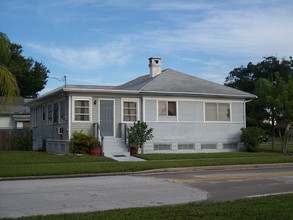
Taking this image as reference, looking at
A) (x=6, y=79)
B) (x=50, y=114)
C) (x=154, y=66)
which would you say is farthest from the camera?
(x=154, y=66)

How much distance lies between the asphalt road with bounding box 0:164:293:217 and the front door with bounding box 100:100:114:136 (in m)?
8.64

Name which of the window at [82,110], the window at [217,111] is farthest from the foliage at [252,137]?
the window at [82,110]

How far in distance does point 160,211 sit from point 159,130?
1737 cm

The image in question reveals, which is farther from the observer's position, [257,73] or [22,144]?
[257,73]

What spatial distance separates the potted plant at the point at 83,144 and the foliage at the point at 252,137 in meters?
9.44

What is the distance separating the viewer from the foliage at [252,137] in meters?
26.8

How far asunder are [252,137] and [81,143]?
1067cm

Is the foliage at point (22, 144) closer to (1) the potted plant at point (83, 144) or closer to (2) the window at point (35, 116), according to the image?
(2) the window at point (35, 116)

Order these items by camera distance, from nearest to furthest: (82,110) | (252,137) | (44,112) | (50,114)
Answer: (82,110) < (252,137) < (50,114) < (44,112)

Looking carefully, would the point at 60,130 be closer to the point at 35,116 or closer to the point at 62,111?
the point at 62,111

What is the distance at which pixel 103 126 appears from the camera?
24.6 meters

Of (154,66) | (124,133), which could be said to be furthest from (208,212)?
(154,66)

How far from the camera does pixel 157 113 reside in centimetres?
2559

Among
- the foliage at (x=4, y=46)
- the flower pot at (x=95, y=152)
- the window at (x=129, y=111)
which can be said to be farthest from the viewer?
the window at (x=129, y=111)
